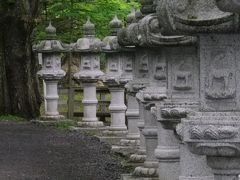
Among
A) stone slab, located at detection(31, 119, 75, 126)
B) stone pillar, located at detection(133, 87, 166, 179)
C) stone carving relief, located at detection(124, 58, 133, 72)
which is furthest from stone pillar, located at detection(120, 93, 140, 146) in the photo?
stone slab, located at detection(31, 119, 75, 126)

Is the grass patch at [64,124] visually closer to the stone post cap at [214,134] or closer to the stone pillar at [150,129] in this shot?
the stone pillar at [150,129]

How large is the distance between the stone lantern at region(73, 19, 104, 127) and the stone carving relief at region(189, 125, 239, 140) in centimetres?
1434

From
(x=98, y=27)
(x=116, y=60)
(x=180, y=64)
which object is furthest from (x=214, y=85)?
(x=98, y=27)

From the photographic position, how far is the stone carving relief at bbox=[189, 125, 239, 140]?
510 cm

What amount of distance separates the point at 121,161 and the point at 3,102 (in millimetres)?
10128

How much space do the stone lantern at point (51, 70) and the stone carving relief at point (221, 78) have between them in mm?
15819

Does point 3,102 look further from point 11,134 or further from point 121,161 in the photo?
point 121,161

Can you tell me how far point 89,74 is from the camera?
64.3ft

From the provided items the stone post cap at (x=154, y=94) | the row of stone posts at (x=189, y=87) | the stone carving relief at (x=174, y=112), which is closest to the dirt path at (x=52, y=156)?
the row of stone posts at (x=189, y=87)

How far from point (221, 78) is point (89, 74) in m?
14.4

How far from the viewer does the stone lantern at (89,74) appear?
19.6m

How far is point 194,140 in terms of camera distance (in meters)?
5.16

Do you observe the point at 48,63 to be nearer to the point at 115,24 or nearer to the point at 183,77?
the point at 115,24

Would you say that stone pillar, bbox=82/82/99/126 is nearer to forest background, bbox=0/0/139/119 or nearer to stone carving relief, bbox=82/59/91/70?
stone carving relief, bbox=82/59/91/70
